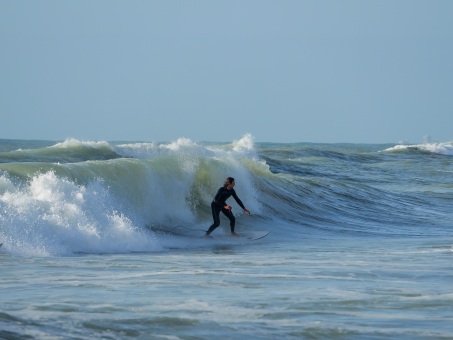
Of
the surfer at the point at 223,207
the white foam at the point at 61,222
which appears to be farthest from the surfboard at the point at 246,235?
the white foam at the point at 61,222

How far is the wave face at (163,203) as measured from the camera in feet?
48.8

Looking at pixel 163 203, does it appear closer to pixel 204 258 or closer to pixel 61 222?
pixel 61 222

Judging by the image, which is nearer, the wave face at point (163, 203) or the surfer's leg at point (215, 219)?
the wave face at point (163, 203)

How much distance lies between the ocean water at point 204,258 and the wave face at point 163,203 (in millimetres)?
40

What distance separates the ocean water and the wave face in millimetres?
40

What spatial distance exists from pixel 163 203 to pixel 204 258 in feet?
19.5

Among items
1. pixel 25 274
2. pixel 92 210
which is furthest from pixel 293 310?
pixel 92 210

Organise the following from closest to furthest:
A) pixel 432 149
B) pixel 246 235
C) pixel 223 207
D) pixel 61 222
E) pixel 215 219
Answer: pixel 61 222
pixel 215 219
pixel 223 207
pixel 246 235
pixel 432 149

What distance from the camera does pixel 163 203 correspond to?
65.9 ft

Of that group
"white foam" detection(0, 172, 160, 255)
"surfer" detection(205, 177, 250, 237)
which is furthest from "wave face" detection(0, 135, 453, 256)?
"surfer" detection(205, 177, 250, 237)

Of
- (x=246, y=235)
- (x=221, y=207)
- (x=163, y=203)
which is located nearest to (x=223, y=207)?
(x=221, y=207)

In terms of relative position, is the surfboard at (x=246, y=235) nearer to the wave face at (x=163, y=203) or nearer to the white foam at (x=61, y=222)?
the wave face at (x=163, y=203)

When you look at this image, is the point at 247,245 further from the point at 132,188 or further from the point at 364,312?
the point at 364,312

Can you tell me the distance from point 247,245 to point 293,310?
774 cm
